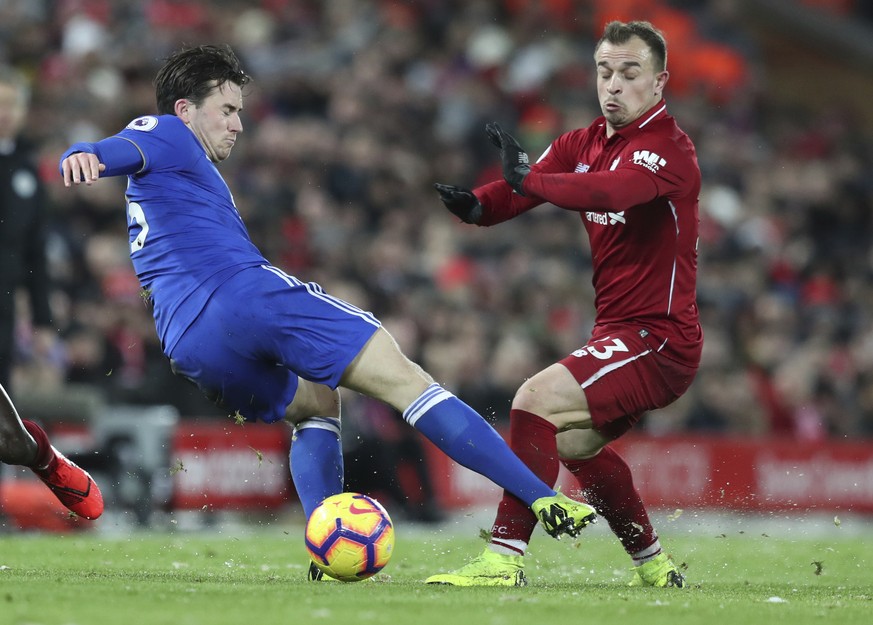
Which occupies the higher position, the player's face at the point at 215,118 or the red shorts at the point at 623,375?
the player's face at the point at 215,118

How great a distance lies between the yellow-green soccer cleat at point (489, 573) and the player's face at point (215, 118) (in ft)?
Answer: 7.05

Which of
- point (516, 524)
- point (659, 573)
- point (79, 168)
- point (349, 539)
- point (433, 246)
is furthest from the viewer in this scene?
point (433, 246)

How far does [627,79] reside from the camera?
665 cm

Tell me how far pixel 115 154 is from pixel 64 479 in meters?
1.81

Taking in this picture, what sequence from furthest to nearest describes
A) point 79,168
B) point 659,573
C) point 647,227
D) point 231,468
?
point 231,468 < point 659,573 < point 647,227 < point 79,168

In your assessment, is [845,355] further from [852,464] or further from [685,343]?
[685,343]

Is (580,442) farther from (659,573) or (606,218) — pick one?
(606,218)

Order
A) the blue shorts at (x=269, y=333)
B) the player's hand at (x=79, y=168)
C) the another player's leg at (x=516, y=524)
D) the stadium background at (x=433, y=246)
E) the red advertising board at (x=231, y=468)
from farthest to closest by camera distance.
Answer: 1. the stadium background at (x=433, y=246)
2. the red advertising board at (x=231, y=468)
3. the another player's leg at (x=516, y=524)
4. the blue shorts at (x=269, y=333)
5. the player's hand at (x=79, y=168)

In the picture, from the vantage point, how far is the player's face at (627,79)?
21.8 feet

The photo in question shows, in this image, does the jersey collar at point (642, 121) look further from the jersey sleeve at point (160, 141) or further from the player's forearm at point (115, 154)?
the player's forearm at point (115, 154)

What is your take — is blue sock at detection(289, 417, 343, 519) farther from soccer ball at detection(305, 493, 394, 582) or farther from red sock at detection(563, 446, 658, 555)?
red sock at detection(563, 446, 658, 555)

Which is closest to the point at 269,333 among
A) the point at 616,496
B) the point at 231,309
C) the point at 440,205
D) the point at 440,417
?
the point at 231,309

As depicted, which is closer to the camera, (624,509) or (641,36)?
(641,36)

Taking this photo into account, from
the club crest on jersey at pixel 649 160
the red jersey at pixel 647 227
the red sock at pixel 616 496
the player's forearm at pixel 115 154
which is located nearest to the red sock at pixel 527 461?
the red sock at pixel 616 496
